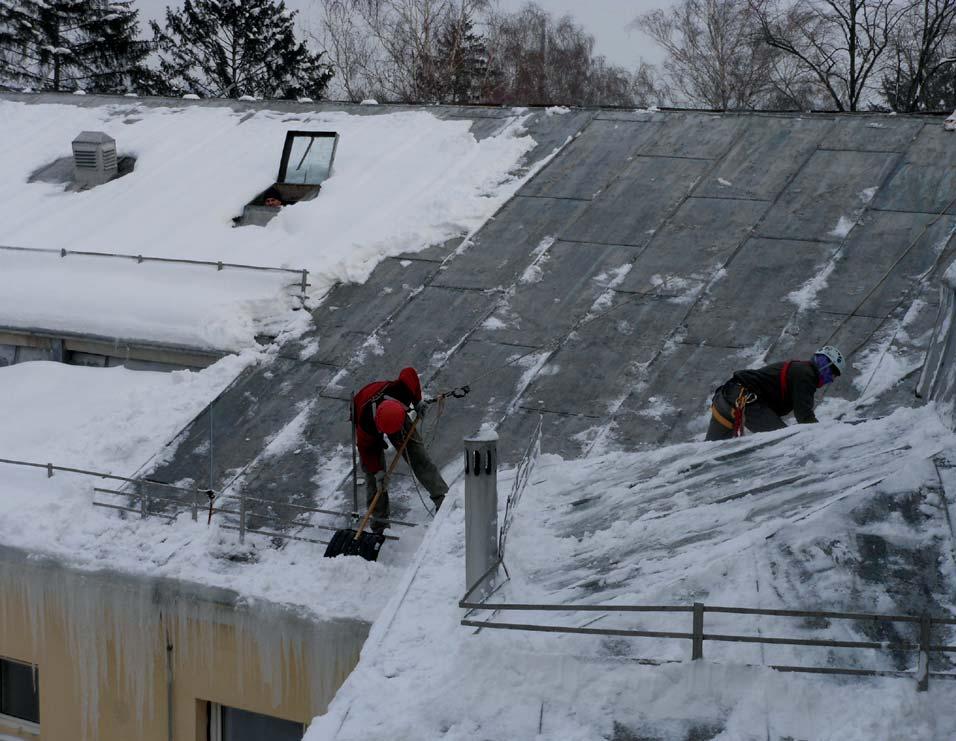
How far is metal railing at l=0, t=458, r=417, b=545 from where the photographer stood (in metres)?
8.27

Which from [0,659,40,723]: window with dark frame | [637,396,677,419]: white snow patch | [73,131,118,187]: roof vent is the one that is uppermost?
[73,131,118,187]: roof vent

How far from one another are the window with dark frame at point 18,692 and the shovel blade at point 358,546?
325 centimetres

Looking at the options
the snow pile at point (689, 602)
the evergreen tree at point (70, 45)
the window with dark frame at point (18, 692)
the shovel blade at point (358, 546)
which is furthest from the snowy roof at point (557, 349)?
the evergreen tree at point (70, 45)

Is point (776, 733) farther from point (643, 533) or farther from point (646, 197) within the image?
point (646, 197)

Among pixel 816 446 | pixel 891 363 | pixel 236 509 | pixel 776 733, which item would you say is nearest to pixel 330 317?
pixel 236 509

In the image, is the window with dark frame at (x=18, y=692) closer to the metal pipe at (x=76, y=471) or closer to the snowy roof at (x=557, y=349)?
the snowy roof at (x=557, y=349)

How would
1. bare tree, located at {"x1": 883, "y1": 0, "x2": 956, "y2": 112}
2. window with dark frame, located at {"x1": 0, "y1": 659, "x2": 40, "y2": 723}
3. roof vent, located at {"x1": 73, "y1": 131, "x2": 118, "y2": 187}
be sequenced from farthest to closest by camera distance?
bare tree, located at {"x1": 883, "y1": 0, "x2": 956, "y2": 112}, roof vent, located at {"x1": 73, "y1": 131, "x2": 118, "y2": 187}, window with dark frame, located at {"x1": 0, "y1": 659, "x2": 40, "y2": 723}

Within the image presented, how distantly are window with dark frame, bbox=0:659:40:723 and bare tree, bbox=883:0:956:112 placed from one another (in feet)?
78.1

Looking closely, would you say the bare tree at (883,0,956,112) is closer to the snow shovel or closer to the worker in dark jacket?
the worker in dark jacket

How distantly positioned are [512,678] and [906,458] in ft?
8.12

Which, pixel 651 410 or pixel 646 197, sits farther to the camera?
pixel 646 197

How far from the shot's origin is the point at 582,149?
14.1 metres

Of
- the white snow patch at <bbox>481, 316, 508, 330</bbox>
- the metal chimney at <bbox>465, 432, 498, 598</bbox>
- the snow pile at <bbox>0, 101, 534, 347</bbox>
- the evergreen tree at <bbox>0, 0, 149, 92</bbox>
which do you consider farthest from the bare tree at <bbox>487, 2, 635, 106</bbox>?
the metal chimney at <bbox>465, 432, 498, 598</bbox>

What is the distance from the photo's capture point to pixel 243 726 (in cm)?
838
